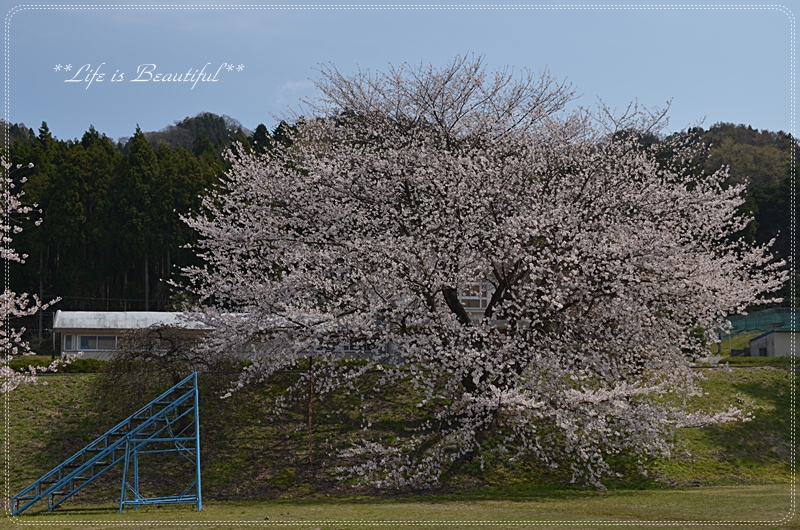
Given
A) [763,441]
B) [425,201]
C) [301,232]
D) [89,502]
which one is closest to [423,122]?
[425,201]

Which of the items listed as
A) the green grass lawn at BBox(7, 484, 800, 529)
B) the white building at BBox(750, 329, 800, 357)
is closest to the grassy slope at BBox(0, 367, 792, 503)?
the green grass lawn at BBox(7, 484, 800, 529)

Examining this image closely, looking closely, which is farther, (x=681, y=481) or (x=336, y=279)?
(x=681, y=481)

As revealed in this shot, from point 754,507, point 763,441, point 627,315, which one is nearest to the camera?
point 754,507

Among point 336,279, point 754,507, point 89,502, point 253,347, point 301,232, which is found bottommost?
point 89,502

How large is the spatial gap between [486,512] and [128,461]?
686cm

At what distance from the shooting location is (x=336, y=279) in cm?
1370

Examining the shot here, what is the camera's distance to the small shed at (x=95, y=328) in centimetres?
2542

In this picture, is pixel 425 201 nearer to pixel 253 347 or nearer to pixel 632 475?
pixel 253 347

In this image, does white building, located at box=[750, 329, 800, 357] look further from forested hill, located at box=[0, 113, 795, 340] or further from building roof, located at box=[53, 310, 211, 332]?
building roof, located at box=[53, 310, 211, 332]

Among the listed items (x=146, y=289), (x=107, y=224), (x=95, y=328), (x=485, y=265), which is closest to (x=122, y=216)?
(x=107, y=224)

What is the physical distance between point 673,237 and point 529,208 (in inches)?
105

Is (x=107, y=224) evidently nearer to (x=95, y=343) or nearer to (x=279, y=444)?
(x=95, y=343)

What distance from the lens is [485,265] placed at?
1297cm

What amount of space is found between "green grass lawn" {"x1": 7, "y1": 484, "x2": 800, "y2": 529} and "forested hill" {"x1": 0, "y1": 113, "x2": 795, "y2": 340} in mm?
20775
